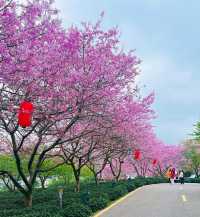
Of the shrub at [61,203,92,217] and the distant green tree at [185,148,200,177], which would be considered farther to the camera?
the distant green tree at [185,148,200,177]

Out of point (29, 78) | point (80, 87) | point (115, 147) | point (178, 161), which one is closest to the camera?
point (29, 78)

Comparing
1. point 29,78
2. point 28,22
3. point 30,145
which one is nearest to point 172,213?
point 29,78

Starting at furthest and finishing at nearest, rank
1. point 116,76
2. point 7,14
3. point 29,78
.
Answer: point 116,76 < point 29,78 < point 7,14

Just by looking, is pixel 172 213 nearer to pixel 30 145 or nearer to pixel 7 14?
pixel 7 14

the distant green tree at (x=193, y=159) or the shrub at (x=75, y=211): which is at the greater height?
the distant green tree at (x=193, y=159)

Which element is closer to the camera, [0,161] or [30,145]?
[30,145]

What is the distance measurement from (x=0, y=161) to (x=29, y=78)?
25315 millimetres

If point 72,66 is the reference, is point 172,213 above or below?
below

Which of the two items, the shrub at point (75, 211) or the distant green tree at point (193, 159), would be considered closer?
the shrub at point (75, 211)

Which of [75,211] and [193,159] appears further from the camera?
[193,159]

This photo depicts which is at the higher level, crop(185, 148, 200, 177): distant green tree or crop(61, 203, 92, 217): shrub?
crop(185, 148, 200, 177): distant green tree

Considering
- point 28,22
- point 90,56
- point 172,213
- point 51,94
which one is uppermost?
point 90,56

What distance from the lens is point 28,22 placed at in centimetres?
910

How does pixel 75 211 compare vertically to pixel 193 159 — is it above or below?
below
